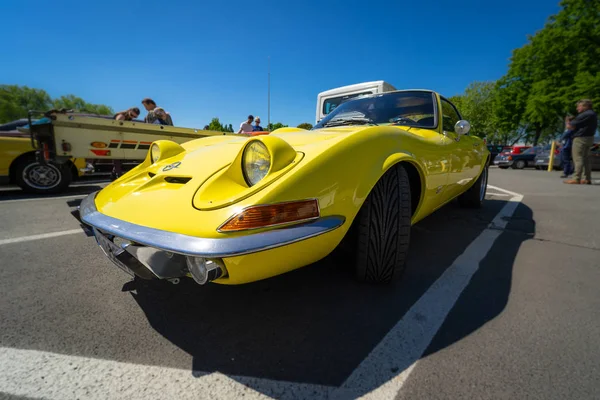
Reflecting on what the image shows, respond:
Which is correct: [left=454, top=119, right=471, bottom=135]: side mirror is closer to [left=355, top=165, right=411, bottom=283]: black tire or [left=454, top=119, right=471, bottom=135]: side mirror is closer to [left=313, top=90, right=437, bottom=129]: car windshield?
[left=313, top=90, right=437, bottom=129]: car windshield

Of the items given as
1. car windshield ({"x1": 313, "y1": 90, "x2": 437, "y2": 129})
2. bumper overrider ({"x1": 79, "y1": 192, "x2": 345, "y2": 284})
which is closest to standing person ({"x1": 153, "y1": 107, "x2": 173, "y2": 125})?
car windshield ({"x1": 313, "y1": 90, "x2": 437, "y2": 129})

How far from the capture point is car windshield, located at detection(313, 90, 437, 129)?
2402 mm

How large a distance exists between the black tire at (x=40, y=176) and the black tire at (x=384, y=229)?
18.4 feet

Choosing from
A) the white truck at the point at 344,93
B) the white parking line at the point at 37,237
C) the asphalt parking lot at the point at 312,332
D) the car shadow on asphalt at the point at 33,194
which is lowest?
the asphalt parking lot at the point at 312,332

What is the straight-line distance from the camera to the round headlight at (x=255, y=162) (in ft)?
4.10

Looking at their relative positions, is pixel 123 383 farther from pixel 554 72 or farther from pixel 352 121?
pixel 554 72

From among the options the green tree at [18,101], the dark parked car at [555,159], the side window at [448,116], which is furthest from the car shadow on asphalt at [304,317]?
the green tree at [18,101]

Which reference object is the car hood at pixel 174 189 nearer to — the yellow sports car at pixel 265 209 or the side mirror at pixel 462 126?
the yellow sports car at pixel 265 209

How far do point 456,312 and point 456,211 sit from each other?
2.67 meters

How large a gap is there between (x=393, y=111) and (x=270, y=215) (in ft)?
6.26

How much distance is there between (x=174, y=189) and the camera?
1352mm

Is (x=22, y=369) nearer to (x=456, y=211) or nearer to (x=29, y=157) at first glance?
(x=456, y=211)

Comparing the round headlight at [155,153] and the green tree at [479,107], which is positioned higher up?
the green tree at [479,107]

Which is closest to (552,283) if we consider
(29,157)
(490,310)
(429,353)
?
(490,310)
